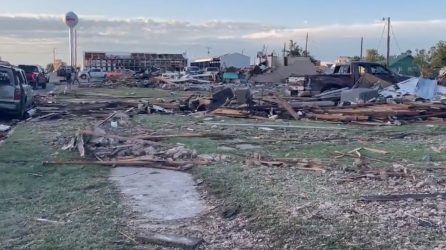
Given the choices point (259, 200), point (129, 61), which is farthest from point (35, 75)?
point (259, 200)

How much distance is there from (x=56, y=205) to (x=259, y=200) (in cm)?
254

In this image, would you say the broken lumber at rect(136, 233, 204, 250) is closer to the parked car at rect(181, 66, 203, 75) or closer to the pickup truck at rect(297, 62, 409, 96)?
the pickup truck at rect(297, 62, 409, 96)

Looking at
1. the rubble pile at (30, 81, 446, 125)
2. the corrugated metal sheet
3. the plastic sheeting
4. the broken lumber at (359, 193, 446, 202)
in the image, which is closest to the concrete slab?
the broken lumber at (359, 193, 446, 202)

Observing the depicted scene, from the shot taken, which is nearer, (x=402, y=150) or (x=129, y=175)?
(x=129, y=175)

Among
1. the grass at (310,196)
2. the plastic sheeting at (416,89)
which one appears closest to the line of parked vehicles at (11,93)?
the grass at (310,196)

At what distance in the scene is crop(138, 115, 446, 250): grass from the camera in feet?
20.9

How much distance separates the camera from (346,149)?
13.5m

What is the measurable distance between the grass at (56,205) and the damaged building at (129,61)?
79751 millimetres

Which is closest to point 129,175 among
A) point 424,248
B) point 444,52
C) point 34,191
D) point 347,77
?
point 34,191

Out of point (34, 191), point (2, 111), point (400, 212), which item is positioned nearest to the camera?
point (400, 212)

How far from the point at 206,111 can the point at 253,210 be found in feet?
52.9

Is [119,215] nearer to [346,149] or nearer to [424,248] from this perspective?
[424,248]

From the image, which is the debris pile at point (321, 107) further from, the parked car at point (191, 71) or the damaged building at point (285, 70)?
the parked car at point (191, 71)

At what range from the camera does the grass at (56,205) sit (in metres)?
6.74
